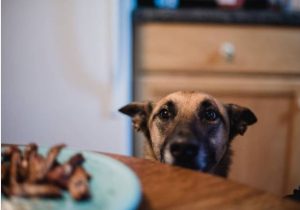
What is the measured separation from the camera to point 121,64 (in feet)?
5.71

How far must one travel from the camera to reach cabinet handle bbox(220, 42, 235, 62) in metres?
1.76

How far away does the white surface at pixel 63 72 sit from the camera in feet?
5.56

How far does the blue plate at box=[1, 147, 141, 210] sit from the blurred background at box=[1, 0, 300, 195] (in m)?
1.20

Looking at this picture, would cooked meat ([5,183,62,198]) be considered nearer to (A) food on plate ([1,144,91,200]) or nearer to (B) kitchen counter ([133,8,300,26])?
(A) food on plate ([1,144,91,200])

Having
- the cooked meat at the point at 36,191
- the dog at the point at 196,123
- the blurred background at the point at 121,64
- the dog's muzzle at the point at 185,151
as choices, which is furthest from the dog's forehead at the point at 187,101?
the cooked meat at the point at 36,191

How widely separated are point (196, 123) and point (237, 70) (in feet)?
2.60

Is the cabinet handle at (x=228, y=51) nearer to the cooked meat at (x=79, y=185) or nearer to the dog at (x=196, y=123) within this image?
the dog at (x=196, y=123)

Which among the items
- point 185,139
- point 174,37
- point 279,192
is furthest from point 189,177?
point 279,192

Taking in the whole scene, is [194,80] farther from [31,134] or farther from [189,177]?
[189,177]

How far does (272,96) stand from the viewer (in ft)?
5.98

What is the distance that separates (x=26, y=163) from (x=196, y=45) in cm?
132

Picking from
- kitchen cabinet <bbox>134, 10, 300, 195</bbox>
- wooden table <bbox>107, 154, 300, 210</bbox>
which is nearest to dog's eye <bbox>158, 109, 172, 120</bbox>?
wooden table <bbox>107, 154, 300, 210</bbox>

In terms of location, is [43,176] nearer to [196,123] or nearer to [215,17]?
[196,123]

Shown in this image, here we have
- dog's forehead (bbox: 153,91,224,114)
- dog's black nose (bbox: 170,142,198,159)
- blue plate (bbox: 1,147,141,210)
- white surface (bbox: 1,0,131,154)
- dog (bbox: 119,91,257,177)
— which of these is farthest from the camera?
white surface (bbox: 1,0,131,154)
